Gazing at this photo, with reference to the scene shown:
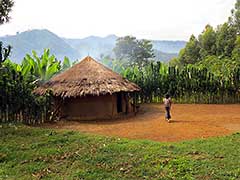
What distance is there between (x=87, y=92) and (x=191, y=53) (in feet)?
68.8

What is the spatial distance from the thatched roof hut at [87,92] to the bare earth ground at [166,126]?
2.61 ft

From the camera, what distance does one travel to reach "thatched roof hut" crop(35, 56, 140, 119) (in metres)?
13.7

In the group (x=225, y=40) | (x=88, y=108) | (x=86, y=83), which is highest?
(x=225, y=40)

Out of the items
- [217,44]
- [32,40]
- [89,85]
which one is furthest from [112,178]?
[32,40]

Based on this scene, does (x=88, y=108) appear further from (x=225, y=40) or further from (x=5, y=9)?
(x=225, y=40)

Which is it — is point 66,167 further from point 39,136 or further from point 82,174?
point 39,136

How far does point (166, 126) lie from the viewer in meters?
11.3

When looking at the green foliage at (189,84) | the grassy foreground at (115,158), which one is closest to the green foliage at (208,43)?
the green foliage at (189,84)

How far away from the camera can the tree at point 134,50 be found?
45.9 meters

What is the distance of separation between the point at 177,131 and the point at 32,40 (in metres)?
99.1

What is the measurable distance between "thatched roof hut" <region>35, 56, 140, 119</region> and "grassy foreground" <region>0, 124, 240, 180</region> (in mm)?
4951

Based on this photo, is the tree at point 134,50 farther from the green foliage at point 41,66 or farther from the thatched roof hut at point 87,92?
the thatched roof hut at point 87,92

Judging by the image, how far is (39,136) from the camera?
30.4ft

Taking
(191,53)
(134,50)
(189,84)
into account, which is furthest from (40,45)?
(189,84)
